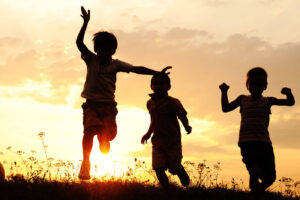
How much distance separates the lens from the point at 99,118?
7531 millimetres

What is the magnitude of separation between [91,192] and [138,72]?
2643mm

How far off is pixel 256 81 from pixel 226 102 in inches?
26.1

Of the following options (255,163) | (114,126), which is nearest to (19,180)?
(114,126)

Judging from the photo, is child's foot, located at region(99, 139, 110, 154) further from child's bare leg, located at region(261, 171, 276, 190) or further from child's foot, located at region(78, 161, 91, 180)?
child's bare leg, located at region(261, 171, 276, 190)

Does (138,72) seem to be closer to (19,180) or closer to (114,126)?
(114,126)

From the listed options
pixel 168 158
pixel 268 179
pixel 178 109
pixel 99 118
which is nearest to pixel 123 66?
pixel 99 118

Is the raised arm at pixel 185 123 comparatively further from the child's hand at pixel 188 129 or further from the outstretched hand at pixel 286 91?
the outstretched hand at pixel 286 91

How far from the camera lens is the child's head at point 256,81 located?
7.18 m

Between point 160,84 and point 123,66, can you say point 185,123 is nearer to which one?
point 160,84

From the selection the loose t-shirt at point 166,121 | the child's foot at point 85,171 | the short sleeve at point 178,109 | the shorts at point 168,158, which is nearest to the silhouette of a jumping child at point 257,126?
the short sleeve at point 178,109

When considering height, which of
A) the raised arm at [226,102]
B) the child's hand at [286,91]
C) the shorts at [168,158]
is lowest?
the shorts at [168,158]

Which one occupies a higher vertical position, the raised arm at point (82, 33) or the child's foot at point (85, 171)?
the raised arm at point (82, 33)

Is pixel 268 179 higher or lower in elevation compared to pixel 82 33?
lower

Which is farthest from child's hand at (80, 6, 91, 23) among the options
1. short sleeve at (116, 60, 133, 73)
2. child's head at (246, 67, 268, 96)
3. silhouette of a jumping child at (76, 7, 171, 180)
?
child's head at (246, 67, 268, 96)
